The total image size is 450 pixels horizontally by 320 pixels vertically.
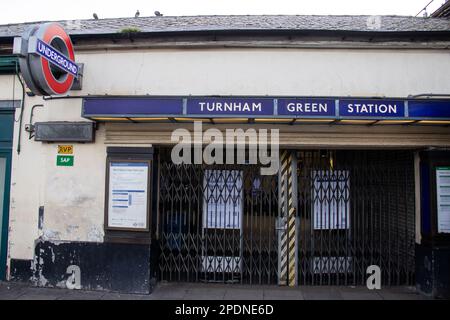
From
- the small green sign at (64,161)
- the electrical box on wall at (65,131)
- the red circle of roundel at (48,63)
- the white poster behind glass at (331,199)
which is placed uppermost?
the red circle of roundel at (48,63)

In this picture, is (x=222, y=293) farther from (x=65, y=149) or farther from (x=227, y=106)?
(x=65, y=149)

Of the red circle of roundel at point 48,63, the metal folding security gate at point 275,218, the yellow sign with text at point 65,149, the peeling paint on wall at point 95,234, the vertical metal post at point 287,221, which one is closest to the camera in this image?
the red circle of roundel at point 48,63

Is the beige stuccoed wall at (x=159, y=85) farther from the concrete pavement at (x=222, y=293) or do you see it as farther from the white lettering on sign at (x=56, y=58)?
the concrete pavement at (x=222, y=293)

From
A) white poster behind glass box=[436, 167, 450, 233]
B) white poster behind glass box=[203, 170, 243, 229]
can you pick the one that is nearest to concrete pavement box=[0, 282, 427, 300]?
white poster behind glass box=[203, 170, 243, 229]

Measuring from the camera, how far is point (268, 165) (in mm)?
7336

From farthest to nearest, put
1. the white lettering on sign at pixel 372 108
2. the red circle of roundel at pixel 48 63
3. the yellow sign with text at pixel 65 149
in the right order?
the yellow sign with text at pixel 65 149 < the red circle of roundel at pixel 48 63 < the white lettering on sign at pixel 372 108

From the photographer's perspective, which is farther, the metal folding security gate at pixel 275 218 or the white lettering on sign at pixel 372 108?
the metal folding security gate at pixel 275 218

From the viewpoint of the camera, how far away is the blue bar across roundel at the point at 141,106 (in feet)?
19.0

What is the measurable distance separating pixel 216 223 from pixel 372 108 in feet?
12.4

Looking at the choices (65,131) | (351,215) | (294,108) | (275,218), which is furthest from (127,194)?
(351,215)

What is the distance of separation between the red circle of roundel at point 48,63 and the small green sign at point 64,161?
4.40ft

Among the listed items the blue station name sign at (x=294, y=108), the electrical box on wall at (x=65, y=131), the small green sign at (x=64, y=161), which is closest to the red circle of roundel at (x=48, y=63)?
the electrical box on wall at (x=65, y=131)

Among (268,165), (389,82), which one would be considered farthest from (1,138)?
(389,82)

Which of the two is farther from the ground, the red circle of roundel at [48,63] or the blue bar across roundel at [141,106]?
the red circle of roundel at [48,63]
